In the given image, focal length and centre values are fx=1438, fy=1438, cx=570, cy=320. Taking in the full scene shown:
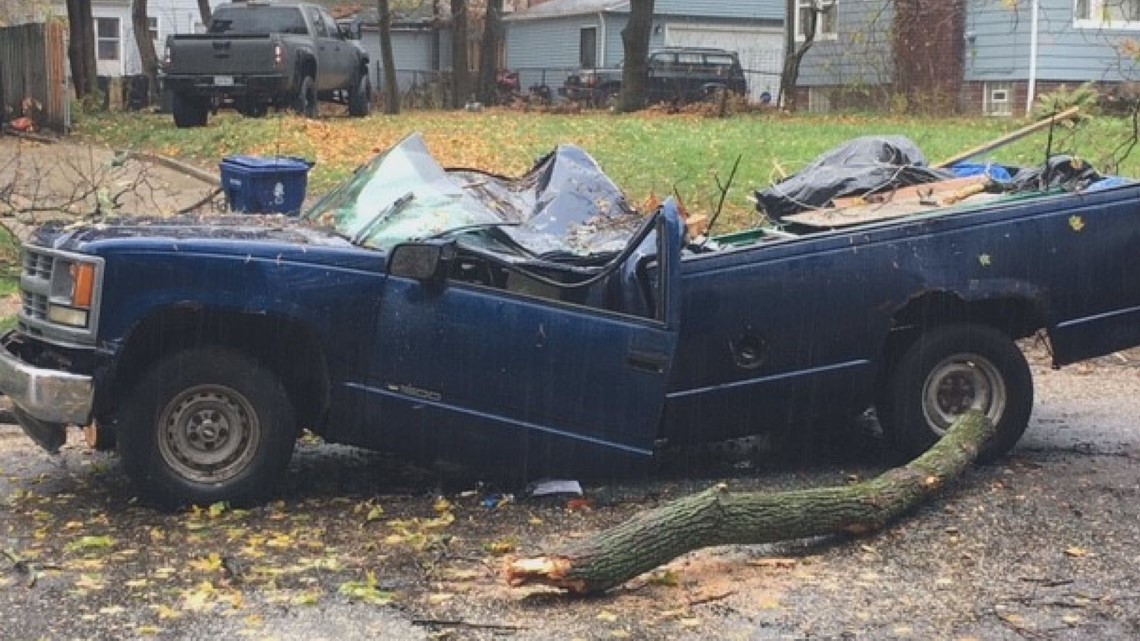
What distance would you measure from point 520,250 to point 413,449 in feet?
3.44

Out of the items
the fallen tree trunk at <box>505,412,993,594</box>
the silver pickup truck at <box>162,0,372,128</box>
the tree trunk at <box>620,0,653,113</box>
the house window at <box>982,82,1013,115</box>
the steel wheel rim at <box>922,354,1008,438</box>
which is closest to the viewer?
the fallen tree trunk at <box>505,412,993,594</box>

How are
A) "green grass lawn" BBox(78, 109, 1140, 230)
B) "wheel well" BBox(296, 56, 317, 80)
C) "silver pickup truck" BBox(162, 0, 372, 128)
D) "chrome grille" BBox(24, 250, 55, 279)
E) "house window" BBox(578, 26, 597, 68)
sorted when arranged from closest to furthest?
1. "chrome grille" BBox(24, 250, 55, 279)
2. "green grass lawn" BBox(78, 109, 1140, 230)
3. "silver pickup truck" BBox(162, 0, 372, 128)
4. "wheel well" BBox(296, 56, 317, 80)
5. "house window" BBox(578, 26, 597, 68)

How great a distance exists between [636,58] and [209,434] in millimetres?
26590

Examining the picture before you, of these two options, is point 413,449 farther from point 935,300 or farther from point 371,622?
point 935,300

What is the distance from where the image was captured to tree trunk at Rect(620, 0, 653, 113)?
104 feet

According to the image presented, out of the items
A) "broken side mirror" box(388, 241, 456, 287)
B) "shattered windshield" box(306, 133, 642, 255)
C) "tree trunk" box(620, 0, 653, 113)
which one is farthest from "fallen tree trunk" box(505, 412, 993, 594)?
"tree trunk" box(620, 0, 653, 113)

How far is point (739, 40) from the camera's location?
155 ft

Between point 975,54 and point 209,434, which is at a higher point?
point 975,54

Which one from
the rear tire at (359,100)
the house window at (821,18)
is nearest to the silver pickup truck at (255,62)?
the rear tire at (359,100)

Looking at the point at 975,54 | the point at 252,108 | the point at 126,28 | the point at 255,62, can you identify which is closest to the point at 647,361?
the point at 255,62

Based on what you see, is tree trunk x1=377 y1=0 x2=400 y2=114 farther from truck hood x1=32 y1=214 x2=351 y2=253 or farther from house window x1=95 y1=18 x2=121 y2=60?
truck hood x1=32 y1=214 x2=351 y2=253

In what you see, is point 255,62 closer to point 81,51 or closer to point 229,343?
point 81,51

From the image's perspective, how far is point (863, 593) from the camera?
215 inches

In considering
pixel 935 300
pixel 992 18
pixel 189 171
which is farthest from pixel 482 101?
pixel 935 300
